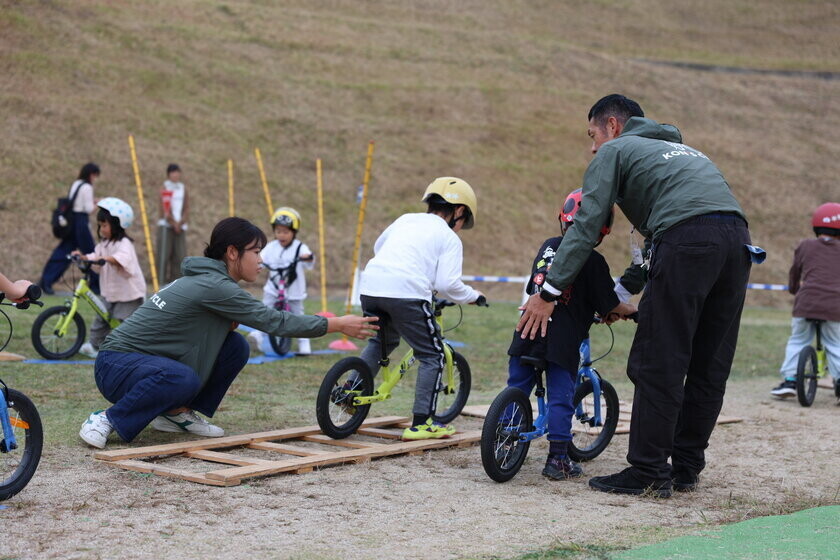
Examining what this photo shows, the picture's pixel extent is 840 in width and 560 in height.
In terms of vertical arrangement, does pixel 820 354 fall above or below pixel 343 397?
above

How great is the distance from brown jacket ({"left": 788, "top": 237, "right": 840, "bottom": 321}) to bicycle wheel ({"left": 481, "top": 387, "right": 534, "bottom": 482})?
434 centimetres

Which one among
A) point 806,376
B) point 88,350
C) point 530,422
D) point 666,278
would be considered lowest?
point 88,350

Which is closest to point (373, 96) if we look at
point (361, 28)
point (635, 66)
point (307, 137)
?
point (307, 137)

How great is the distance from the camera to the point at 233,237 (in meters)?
5.81

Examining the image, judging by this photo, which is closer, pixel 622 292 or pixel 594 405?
pixel 622 292

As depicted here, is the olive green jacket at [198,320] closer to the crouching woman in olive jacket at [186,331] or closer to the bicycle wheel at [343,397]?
the crouching woman in olive jacket at [186,331]

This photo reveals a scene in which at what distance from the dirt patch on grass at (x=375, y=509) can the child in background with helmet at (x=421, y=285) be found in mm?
429

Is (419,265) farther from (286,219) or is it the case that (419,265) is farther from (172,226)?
(172,226)

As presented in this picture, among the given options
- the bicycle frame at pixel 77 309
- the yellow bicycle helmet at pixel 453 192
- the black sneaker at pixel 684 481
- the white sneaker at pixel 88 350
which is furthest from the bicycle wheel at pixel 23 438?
the white sneaker at pixel 88 350

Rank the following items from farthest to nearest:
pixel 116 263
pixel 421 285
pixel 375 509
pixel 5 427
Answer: pixel 116 263 < pixel 421 285 < pixel 375 509 < pixel 5 427

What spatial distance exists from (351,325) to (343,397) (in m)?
0.69

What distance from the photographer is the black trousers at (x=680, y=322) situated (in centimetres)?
488

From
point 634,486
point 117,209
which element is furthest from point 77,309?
point 634,486

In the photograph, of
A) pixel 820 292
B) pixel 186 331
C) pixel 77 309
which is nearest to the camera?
pixel 186 331
